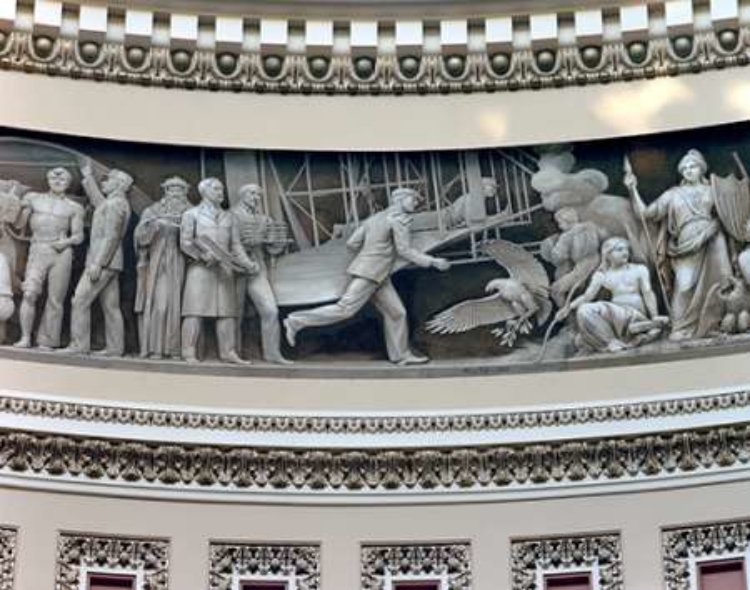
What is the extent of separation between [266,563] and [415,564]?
1126 millimetres

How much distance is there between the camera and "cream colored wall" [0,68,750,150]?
25438 millimetres

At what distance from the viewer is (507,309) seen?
82.9 ft

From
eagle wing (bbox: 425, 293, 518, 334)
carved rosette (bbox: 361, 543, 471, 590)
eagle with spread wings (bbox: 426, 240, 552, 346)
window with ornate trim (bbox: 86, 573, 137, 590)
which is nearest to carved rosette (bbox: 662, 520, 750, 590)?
carved rosette (bbox: 361, 543, 471, 590)

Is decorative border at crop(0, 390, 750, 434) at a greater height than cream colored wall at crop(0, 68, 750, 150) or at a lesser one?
lesser

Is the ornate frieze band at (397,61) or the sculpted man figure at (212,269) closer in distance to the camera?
the sculpted man figure at (212,269)

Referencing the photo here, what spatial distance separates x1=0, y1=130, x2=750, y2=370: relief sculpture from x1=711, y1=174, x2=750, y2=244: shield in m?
0.02

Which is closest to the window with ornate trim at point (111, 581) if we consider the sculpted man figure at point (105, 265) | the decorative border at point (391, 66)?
the sculpted man figure at point (105, 265)

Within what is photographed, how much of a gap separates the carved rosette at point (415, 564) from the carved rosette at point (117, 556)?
154cm

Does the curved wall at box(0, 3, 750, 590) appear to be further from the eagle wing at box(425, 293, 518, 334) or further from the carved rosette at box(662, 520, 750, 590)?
the eagle wing at box(425, 293, 518, 334)

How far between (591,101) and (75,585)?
5711mm

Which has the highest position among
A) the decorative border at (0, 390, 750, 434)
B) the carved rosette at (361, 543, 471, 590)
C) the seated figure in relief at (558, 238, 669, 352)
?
the seated figure in relief at (558, 238, 669, 352)

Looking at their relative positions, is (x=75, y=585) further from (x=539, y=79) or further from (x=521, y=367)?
(x=539, y=79)

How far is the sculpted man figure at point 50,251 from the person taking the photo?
982 inches

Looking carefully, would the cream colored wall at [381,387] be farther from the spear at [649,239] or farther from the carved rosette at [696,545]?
the carved rosette at [696,545]
